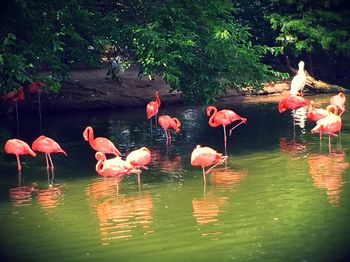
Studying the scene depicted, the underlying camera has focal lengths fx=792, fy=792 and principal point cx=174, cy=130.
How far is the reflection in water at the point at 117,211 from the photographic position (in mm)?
9462

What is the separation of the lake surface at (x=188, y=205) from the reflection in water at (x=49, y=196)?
17 millimetres

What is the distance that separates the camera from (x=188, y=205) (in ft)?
34.7

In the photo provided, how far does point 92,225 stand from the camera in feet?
32.3

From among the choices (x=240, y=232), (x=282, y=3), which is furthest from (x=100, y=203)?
(x=282, y=3)

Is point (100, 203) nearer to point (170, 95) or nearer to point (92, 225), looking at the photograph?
point (92, 225)

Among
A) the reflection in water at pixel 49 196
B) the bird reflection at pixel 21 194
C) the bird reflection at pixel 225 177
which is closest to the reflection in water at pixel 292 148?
the bird reflection at pixel 225 177

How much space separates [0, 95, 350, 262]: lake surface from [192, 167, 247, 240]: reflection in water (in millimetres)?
13

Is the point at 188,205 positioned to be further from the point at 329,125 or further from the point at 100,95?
the point at 100,95

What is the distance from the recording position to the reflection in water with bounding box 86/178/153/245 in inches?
373

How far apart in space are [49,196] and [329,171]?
4.29m

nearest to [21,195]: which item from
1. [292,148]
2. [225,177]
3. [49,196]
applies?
[49,196]

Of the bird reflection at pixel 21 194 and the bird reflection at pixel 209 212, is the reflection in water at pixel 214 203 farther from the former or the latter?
the bird reflection at pixel 21 194

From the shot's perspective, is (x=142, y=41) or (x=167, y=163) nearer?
(x=167, y=163)

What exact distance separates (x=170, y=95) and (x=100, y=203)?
41.9 ft
